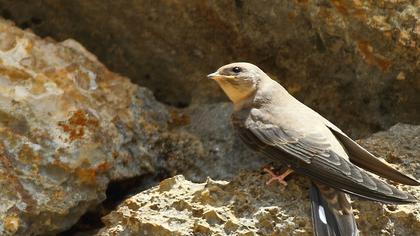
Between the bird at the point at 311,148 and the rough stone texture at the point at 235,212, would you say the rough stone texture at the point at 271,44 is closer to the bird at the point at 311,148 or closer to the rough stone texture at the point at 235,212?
the bird at the point at 311,148

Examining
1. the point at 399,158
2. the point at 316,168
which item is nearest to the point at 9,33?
the point at 316,168

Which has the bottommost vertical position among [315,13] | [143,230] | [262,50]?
[143,230]

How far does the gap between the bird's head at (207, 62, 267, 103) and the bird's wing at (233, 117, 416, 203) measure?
291mm

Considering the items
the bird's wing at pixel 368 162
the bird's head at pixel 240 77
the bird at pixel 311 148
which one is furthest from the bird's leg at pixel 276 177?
the bird's head at pixel 240 77

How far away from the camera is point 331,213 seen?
13.1 ft

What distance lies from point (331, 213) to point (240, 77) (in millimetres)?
1068

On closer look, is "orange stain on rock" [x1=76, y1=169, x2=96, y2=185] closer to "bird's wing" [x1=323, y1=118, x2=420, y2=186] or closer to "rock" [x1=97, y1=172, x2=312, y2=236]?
"rock" [x1=97, y1=172, x2=312, y2=236]

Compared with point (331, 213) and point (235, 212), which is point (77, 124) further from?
point (331, 213)

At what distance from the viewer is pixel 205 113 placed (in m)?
4.99

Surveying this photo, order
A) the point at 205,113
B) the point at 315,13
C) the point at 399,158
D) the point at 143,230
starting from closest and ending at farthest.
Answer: the point at 143,230 → the point at 399,158 → the point at 315,13 → the point at 205,113

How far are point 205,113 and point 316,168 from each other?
1.05 metres

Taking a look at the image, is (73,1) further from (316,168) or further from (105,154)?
(316,168)

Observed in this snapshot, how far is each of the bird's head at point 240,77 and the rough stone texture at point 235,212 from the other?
70cm

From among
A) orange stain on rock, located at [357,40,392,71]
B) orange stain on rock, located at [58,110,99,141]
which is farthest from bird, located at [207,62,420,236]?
orange stain on rock, located at [58,110,99,141]
